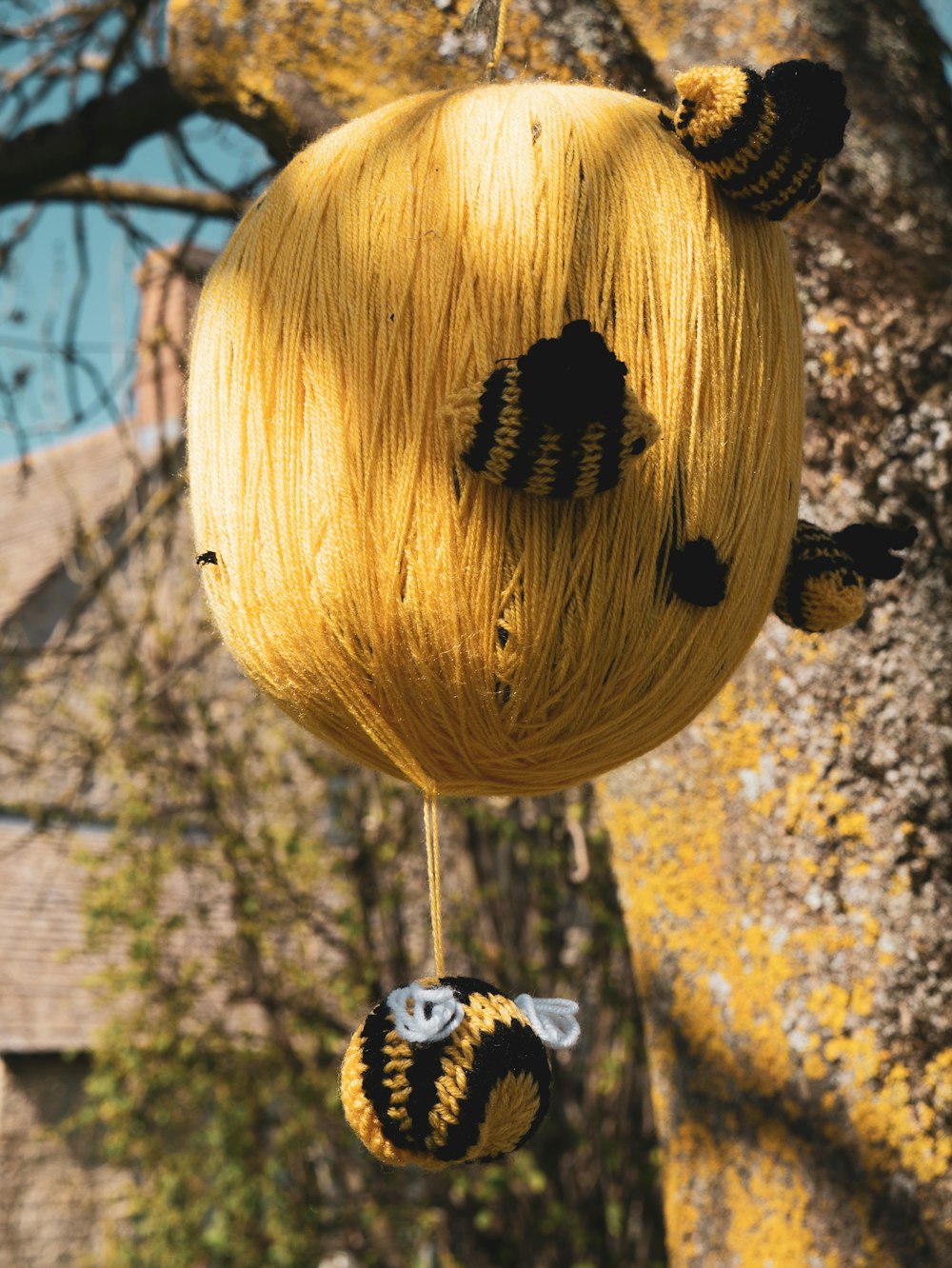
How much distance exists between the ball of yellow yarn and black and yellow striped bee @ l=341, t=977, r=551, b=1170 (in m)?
0.21

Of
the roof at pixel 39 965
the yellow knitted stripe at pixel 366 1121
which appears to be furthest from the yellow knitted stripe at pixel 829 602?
the roof at pixel 39 965

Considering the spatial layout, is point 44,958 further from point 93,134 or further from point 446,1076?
point 446,1076

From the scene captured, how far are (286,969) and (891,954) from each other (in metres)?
3.32

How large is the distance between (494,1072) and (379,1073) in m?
0.09

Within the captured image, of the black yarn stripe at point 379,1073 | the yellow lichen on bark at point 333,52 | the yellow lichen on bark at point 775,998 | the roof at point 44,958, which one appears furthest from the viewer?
the roof at point 44,958

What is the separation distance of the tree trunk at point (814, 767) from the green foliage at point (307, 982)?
180cm

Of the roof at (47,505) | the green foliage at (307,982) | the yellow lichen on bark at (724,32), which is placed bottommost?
the roof at (47,505)

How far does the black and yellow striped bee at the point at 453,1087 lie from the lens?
943mm

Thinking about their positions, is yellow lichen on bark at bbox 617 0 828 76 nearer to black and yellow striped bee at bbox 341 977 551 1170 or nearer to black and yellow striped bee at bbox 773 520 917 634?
black and yellow striped bee at bbox 773 520 917 634

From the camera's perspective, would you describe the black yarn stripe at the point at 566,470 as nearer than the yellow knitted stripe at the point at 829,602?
Yes

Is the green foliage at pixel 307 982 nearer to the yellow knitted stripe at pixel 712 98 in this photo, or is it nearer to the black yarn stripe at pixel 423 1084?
the black yarn stripe at pixel 423 1084

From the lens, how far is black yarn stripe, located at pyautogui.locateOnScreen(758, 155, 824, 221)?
3.29 ft

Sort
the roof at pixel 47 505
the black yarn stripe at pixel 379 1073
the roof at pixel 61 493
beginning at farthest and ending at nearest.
A: the roof at pixel 47 505, the roof at pixel 61 493, the black yarn stripe at pixel 379 1073

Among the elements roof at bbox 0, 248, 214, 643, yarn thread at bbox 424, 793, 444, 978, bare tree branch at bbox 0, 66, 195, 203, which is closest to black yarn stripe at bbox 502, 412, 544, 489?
yarn thread at bbox 424, 793, 444, 978
